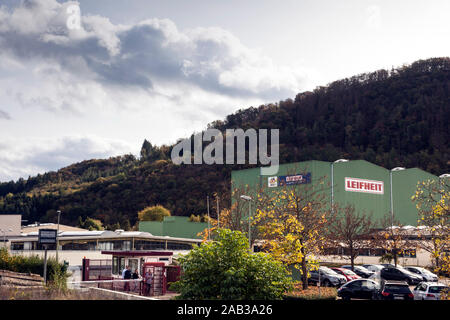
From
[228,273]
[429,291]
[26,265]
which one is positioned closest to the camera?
[228,273]

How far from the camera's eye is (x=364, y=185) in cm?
6881

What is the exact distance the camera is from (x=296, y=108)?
17050cm

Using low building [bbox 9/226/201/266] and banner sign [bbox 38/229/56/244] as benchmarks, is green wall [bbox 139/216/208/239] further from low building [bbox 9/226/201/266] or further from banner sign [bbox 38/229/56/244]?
banner sign [bbox 38/229/56/244]

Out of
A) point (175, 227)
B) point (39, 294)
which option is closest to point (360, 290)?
point (39, 294)

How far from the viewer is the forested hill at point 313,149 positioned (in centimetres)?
12106

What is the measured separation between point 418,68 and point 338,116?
1183 inches

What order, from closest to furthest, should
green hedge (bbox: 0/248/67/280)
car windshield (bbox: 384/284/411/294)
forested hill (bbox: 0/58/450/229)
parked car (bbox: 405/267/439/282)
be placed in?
car windshield (bbox: 384/284/411/294)
green hedge (bbox: 0/248/67/280)
parked car (bbox: 405/267/439/282)
forested hill (bbox: 0/58/450/229)

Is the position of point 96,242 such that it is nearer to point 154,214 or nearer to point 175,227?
point 175,227

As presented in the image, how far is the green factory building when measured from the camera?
64.2m

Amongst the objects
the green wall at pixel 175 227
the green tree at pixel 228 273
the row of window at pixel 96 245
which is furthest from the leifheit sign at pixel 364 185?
the green tree at pixel 228 273

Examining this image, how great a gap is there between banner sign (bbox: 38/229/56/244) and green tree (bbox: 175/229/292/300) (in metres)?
15.7

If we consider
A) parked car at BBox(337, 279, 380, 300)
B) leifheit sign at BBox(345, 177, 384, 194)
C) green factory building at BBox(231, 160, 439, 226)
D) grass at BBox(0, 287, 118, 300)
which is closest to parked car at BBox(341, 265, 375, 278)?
parked car at BBox(337, 279, 380, 300)

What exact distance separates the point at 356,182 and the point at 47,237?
47.8 m
